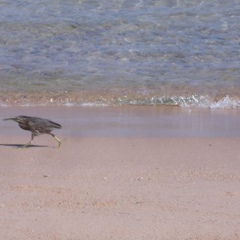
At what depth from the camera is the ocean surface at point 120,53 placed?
9484mm

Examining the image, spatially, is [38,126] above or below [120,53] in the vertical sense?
below

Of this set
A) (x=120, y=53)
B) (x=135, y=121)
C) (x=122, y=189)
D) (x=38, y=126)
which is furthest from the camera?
(x=120, y=53)

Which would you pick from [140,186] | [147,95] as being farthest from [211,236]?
[147,95]

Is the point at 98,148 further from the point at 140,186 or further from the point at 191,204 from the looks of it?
the point at 191,204

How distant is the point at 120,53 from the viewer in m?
11.2

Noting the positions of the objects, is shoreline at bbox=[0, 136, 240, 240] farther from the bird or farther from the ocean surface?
the ocean surface

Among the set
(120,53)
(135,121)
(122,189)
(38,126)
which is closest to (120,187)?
(122,189)

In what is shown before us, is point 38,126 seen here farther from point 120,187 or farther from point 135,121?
point 120,187

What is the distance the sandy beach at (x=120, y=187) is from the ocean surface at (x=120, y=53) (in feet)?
7.30

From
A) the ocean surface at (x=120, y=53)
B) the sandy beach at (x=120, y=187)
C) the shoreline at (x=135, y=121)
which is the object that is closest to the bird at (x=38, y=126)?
the sandy beach at (x=120, y=187)

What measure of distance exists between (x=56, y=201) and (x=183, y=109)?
411 centimetres

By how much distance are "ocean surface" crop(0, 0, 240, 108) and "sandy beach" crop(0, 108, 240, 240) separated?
2.22 m

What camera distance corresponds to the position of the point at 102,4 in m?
13.6

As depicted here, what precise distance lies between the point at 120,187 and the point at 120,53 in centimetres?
604
